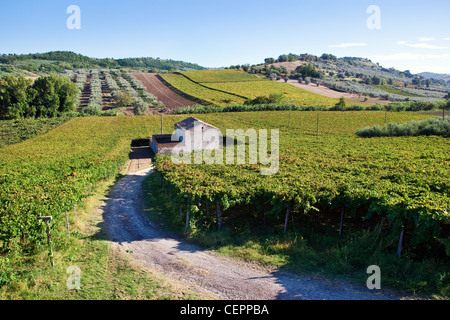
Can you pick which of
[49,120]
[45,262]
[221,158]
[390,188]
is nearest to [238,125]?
[221,158]

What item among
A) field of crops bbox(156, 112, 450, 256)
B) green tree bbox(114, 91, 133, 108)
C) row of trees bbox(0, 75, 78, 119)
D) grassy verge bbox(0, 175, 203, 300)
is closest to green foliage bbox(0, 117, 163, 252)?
grassy verge bbox(0, 175, 203, 300)

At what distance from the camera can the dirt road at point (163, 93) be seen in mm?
81375

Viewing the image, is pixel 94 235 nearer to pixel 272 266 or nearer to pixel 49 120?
pixel 272 266

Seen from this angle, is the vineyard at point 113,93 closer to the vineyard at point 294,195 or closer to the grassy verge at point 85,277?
the vineyard at point 294,195

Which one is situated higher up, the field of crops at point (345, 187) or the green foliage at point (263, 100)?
the green foliage at point (263, 100)

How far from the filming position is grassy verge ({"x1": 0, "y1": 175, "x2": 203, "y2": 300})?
968 centimetres

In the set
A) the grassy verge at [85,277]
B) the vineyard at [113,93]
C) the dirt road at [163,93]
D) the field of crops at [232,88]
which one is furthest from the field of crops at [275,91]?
the grassy verge at [85,277]

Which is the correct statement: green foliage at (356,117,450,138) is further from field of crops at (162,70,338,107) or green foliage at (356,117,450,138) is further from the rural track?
field of crops at (162,70,338,107)

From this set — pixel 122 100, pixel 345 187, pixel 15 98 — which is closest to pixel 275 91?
pixel 122 100

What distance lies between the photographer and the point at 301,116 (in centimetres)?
6156

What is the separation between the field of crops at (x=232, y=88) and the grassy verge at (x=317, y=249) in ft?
216

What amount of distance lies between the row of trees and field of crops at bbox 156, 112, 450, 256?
5673 cm

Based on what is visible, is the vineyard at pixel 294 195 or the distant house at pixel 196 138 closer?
the vineyard at pixel 294 195
